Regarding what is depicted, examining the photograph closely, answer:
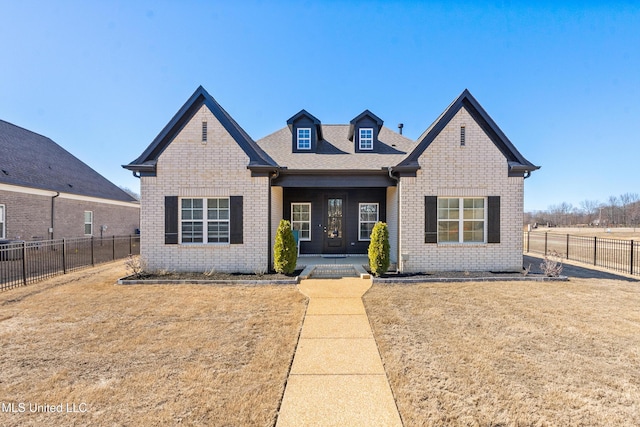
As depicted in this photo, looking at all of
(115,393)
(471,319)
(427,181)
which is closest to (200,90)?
(427,181)

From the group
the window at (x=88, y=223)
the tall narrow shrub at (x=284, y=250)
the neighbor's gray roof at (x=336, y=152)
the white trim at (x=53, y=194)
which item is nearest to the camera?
the tall narrow shrub at (x=284, y=250)

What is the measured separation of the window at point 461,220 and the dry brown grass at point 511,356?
2.63 meters

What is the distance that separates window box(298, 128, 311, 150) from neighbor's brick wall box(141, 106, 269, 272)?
4.12 m

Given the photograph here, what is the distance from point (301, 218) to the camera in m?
12.6

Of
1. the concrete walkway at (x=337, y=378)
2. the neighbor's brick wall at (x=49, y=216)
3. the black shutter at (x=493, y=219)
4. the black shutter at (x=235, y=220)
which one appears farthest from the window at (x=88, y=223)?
the black shutter at (x=493, y=219)

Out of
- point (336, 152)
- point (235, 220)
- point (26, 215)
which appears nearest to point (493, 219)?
point (336, 152)

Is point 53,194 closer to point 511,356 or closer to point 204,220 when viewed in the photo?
point 204,220

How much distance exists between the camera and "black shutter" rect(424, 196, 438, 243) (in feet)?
29.4

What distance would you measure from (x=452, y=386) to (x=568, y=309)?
4.52m

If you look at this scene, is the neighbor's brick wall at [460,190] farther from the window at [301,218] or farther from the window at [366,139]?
the window at [301,218]

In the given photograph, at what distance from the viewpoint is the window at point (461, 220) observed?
30.0 ft

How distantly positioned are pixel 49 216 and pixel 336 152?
1693cm

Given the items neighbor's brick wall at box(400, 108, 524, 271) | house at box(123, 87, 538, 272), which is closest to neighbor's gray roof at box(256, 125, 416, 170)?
neighbor's brick wall at box(400, 108, 524, 271)

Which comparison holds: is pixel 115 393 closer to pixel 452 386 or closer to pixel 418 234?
pixel 452 386
